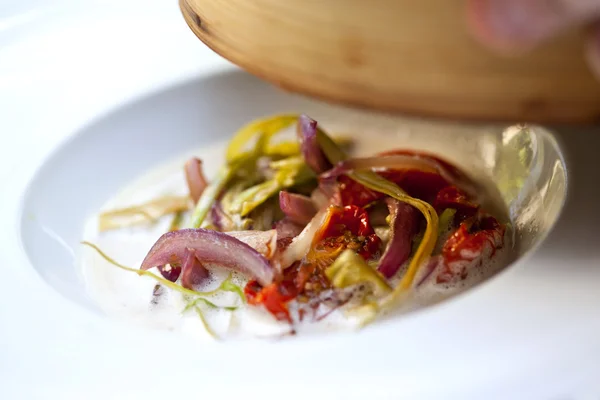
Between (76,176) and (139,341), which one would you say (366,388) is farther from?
(76,176)

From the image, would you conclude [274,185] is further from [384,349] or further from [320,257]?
[384,349]

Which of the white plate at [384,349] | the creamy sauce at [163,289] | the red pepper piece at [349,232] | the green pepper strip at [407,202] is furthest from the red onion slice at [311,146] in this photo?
the white plate at [384,349]

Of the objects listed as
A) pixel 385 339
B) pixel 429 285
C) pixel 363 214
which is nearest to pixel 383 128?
pixel 363 214

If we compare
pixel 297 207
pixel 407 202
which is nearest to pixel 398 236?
pixel 407 202

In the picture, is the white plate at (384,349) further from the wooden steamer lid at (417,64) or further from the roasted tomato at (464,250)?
the wooden steamer lid at (417,64)

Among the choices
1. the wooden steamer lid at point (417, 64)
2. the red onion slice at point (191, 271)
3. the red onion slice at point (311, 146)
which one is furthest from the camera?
the red onion slice at point (311, 146)
